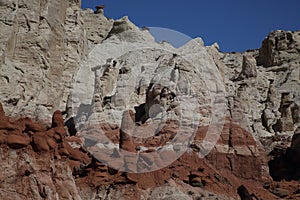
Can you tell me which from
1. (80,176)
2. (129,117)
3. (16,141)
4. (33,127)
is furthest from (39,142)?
(129,117)

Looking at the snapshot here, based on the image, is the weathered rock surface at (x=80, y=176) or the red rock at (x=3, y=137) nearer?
the weathered rock surface at (x=80, y=176)

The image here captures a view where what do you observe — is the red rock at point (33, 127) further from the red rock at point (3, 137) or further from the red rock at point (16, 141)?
the red rock at point (3, 137)

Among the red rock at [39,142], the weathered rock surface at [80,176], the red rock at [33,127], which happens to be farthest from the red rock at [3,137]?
the red rock at [33,127]

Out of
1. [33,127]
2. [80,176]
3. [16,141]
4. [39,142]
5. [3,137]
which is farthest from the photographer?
[80,176]

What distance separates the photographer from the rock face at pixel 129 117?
27094 mm

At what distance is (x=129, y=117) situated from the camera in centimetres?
4222

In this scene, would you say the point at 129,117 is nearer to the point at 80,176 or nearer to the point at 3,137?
the point at 80,176

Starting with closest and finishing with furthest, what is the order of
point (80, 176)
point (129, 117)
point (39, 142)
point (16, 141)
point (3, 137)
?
point (3, 137) < point (16, 141) < point (39, 142) < point (80, 176) < point (129, 117)

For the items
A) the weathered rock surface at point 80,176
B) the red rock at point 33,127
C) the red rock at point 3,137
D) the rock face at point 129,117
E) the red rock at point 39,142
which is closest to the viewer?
the weathered rock surface at point 80,176

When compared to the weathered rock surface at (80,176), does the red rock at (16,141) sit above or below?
above

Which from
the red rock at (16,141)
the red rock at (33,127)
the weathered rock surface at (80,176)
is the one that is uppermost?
the red rock at (33,127)

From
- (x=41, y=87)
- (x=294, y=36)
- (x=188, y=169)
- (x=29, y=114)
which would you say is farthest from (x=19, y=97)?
(x=294, y=36)

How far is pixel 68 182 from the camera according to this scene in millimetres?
26672

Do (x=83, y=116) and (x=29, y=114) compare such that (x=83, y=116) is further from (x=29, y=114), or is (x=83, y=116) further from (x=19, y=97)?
(x=29, y=114)
